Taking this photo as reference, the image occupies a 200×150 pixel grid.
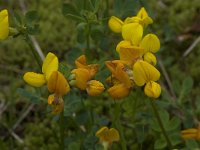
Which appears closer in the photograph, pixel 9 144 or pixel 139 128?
pixel 139 128

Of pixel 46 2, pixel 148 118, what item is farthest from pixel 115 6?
pixel 46 2

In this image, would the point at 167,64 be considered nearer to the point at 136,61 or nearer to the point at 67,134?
the point at 67,134

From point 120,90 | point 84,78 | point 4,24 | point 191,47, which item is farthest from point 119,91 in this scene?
point 191,47

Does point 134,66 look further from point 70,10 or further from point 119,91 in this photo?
point 70,10

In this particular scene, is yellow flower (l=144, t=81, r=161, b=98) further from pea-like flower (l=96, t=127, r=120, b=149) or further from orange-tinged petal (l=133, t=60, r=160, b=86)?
pea-like flower (l=96, t=127, r=120, b=149)

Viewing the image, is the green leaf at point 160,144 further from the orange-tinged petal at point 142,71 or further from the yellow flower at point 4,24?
the yellow flower at point 4,24

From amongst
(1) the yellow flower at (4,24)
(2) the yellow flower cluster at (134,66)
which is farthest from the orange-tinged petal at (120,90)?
(1) the yellow flower at (4,24)
